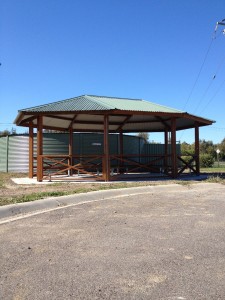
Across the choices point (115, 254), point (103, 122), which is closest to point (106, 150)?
point (103, 122)

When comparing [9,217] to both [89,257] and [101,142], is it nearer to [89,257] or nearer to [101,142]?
[89,257]

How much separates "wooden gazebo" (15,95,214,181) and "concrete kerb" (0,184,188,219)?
3719 mm

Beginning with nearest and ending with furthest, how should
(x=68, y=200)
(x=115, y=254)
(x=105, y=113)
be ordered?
(x=115, y=254), (x=68, y=200), (x=105, y=113)

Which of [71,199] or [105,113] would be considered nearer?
[71,199]

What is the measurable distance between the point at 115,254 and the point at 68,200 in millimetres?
4983

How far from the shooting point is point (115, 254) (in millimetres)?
4469

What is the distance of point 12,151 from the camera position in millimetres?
22609

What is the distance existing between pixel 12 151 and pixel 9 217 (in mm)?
16093

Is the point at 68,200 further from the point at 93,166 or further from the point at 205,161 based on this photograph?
the point at 205,161

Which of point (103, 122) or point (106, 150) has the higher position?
point (103, 122)

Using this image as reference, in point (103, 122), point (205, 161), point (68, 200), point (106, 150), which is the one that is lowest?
point (68, 200)

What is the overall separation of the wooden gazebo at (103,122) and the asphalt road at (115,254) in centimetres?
769

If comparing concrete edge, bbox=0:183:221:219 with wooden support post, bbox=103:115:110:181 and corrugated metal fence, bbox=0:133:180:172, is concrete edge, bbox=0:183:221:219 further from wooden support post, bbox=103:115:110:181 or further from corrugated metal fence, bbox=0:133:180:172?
corrugated metal fence, bbox=0:133:180:172

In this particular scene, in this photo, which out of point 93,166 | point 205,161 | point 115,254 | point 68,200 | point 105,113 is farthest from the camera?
point 205,161
